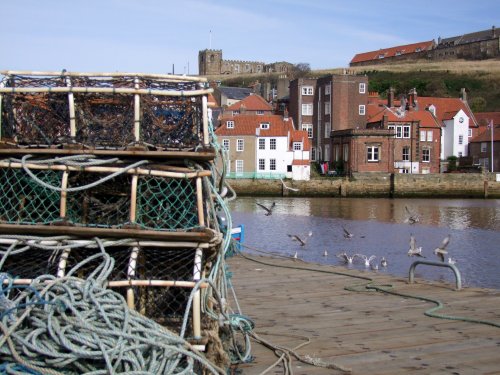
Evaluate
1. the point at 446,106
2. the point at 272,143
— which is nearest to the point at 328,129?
the point at 272,143

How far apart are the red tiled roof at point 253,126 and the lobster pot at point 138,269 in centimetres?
5185

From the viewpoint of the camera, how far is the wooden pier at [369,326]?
15.2 ft

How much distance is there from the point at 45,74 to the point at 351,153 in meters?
52.5

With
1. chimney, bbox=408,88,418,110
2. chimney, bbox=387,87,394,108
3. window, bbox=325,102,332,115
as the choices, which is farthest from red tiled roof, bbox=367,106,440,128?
window, bbox=325,102,332,115

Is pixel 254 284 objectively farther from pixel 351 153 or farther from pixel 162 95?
pixel 351 153

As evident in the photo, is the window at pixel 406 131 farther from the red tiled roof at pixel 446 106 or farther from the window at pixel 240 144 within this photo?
the window at pixel 240 144

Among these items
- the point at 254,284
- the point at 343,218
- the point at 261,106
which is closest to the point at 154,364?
the point at 254,284

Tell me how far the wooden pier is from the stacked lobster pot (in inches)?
36.3

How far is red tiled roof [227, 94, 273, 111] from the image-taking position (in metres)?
71.4

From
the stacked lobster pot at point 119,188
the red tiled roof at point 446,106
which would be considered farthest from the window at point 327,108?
the stacked lobster pot at point 119,188

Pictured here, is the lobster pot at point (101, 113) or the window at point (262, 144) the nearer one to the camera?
the lobster pot at point (101, 113)

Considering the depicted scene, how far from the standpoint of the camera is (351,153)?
5609 cm

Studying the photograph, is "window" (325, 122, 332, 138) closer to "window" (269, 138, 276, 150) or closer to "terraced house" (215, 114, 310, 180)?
"terraced house" (215, 114, 310, 180)

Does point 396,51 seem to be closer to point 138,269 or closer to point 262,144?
point 262,144
